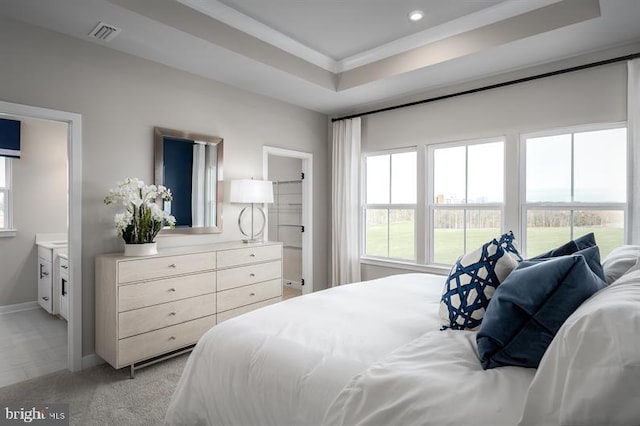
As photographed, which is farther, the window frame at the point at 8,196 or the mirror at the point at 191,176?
the window frame at the point at 8,196

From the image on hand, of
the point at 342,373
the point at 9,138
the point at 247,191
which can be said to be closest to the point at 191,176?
the point at 247,191

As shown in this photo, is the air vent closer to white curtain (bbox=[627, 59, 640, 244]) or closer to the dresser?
the dresser

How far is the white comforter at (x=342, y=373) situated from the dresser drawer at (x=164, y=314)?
1135 mm

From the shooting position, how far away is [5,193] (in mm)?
4480

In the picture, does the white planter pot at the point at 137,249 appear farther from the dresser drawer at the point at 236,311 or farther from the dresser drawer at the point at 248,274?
the dresser drawer at the point at 236,311

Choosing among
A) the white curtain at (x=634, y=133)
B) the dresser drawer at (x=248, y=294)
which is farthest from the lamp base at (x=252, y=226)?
the white curtain at (x=634, y=133)

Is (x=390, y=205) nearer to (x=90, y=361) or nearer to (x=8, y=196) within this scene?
(x=90, y=361)

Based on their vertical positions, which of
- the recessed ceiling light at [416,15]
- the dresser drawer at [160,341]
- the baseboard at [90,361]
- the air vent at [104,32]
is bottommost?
the baseboard at [90,361]

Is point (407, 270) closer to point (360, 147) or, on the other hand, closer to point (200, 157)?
point (360, 147)

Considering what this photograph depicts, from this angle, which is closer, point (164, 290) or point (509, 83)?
point (164, 290)

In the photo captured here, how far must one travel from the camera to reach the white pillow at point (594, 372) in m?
0.75

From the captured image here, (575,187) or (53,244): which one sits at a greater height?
(575,187)

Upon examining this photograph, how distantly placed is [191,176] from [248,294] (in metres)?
1.27

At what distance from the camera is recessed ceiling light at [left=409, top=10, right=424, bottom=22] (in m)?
3.00
